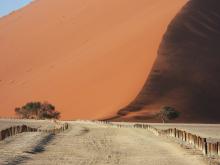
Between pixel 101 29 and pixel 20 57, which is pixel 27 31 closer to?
pixel 20 57

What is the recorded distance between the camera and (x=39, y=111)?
98.0 metres

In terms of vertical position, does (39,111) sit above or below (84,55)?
below

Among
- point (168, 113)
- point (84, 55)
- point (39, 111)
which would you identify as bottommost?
point (168, 113)

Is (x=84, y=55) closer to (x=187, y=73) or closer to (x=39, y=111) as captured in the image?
(x=39, y=111)

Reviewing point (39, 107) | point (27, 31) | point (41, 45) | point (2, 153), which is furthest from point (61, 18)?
point (2, 153)

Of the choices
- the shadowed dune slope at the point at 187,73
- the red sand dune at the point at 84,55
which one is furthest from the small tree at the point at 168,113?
the red sand dune at the point at 84,55

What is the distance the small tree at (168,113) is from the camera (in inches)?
3278

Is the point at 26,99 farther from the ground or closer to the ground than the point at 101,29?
closer to the ground

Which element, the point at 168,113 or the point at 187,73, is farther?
the point at 187,73

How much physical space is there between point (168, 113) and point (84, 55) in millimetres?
35602

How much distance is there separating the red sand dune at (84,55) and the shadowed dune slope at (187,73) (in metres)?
1.69

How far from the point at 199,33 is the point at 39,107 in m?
25.1

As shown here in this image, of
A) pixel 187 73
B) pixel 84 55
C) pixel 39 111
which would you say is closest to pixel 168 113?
pixel 187 73

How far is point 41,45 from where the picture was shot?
139125 millimetres
